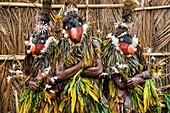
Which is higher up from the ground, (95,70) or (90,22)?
(90,22)

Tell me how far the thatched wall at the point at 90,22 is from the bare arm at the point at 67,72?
1.05 m

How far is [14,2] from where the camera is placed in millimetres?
3084

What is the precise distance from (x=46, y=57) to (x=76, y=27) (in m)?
0.27

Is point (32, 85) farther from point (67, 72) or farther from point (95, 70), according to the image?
point (95, 70)

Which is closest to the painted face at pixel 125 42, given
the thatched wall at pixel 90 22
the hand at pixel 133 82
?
the hand at pixel 133 82

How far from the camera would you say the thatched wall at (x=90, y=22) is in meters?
3.08

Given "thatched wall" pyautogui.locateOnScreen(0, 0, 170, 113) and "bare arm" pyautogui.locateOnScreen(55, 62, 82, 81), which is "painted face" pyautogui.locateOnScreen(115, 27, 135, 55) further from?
"thatched wall" pyautogui.locateOnScreen(0, 0, 170, 113)

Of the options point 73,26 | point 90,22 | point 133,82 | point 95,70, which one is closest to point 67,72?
point 95,70

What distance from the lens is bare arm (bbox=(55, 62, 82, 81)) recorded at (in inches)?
81.1

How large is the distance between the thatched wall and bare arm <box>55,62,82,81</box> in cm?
105

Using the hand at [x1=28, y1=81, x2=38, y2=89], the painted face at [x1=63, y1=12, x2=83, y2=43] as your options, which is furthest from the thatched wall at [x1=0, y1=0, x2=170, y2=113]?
the painted face at [x1=63, y1=12, x2=83, y2=43]

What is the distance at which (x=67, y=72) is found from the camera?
6.77ft

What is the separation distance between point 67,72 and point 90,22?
1.17 meters

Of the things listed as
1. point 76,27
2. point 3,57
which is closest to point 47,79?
point 76,27
